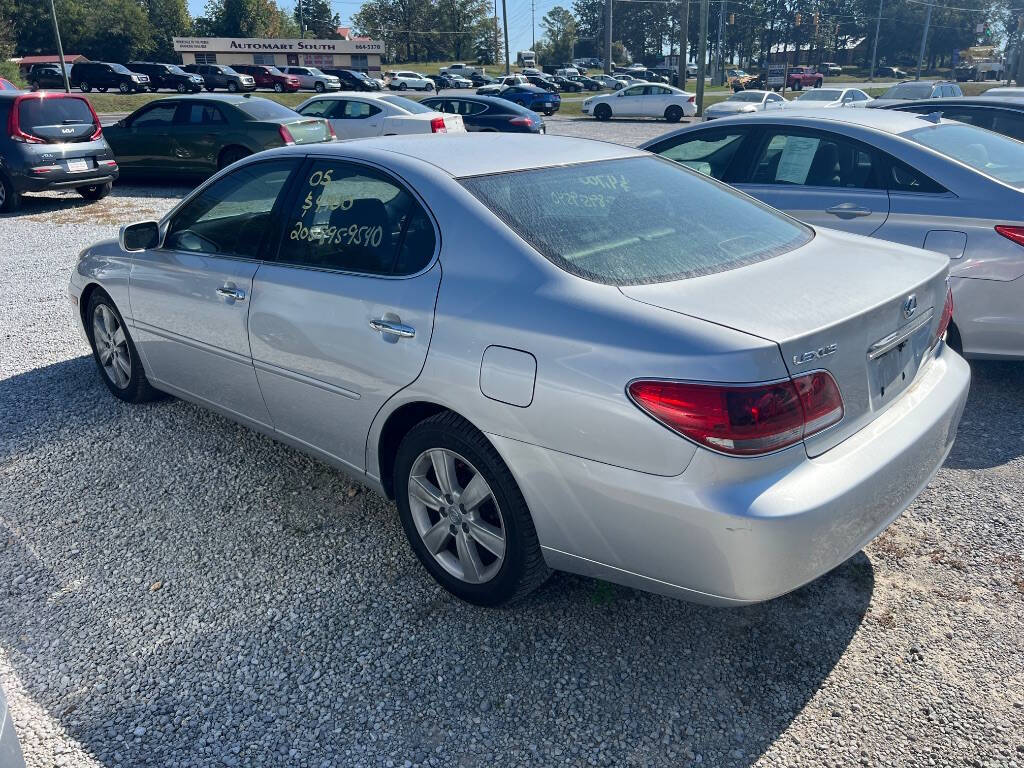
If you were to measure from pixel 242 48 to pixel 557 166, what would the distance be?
8125cm

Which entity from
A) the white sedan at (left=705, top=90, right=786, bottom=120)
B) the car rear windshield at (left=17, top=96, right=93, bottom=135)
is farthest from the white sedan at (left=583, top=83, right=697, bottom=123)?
the car rear windshield at (left=17, top=96, right=93, bottom=135)

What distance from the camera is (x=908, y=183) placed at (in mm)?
5008

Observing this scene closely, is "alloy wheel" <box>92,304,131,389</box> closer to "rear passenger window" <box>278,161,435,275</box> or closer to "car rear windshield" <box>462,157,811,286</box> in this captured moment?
"rear passenger window" <box>278,161,435,275</box>

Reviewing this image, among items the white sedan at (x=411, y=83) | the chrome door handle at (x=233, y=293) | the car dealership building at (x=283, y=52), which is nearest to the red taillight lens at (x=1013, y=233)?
the chrome door handle at (x=233, y=293)

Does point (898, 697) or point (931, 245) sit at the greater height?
point (931, 245)

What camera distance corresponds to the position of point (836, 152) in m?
5.35

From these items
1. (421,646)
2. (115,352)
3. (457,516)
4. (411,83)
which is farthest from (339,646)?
(411,83)

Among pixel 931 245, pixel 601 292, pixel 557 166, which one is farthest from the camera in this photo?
pixel 931 245

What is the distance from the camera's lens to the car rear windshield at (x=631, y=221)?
2836 mm

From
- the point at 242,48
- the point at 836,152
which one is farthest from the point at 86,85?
the point at 836,152

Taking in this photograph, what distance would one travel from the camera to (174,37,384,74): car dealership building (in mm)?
73812

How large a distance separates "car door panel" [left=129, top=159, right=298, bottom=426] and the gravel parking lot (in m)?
0.50

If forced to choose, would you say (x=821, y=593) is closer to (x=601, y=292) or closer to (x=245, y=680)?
(x=601, y=292)

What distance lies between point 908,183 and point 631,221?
8.97ft
